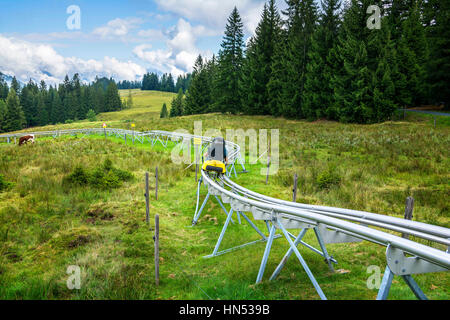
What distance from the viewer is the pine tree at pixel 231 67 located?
186ft

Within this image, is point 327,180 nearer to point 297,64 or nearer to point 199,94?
point 297,64

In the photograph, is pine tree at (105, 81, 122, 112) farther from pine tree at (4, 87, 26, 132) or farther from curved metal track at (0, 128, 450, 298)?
curved metal track at (0, 128, 450, 298)

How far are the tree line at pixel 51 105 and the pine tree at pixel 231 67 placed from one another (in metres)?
54.4

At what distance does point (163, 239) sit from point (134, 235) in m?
0.96

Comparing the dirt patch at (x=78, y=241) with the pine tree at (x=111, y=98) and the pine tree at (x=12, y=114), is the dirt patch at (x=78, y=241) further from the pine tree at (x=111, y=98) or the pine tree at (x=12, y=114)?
the pine tree at (x=111, y=98)

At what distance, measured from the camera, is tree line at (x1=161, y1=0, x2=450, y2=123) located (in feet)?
A: 115

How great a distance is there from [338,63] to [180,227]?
38739 millimetres

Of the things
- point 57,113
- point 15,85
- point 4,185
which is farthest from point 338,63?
point 15,85

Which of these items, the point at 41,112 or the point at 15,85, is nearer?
the point at 41,112

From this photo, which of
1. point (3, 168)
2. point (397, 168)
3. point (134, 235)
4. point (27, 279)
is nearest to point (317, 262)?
point (134, 235)

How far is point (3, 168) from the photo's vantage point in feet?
48.0

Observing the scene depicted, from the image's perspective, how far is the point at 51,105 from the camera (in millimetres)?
94250

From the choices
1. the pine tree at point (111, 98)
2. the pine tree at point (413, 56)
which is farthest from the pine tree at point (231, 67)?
the pine tree at point (111, 98)
